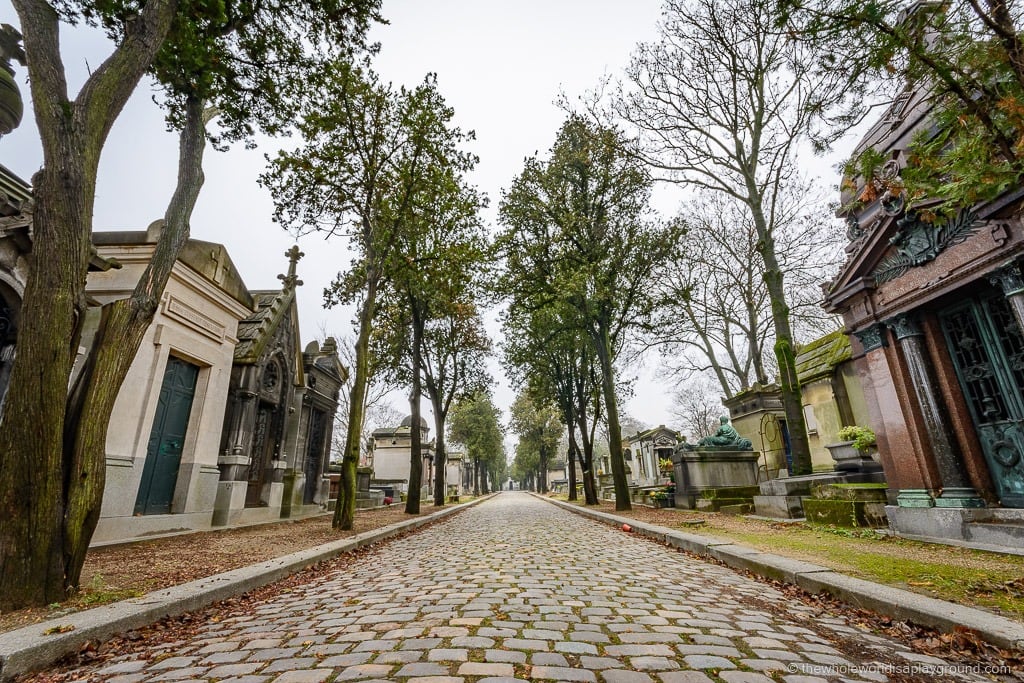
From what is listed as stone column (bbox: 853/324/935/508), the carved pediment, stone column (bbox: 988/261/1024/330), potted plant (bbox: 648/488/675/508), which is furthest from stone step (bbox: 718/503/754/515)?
stone column (bbox: 988/261/1024/330)

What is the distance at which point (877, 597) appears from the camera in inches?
145

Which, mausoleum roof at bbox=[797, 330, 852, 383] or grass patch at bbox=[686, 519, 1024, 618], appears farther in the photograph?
mausoleum roof at bbox=[797, 330, 852, 383]

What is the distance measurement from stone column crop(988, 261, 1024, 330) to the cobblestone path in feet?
16.8

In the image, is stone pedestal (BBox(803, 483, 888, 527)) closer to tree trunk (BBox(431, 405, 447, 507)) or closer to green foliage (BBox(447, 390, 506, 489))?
tree trunk (BBox(431, 405, 447, 507))

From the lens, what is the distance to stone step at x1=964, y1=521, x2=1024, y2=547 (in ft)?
19.0

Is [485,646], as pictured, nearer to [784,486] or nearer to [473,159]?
[784,486]

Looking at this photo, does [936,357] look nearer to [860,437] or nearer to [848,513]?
[848,513]

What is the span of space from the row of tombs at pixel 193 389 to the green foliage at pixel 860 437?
15.8 meters

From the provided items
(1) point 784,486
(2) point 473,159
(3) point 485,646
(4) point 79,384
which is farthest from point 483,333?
(3) point 485,646

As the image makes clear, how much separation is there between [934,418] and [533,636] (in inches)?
308

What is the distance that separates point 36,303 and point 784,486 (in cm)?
1367

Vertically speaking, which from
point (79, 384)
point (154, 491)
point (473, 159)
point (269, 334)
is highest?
point (473, 159)

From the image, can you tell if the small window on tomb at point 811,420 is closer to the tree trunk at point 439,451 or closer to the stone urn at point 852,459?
the stone urn at point 852,459

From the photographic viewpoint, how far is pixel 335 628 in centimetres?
348
